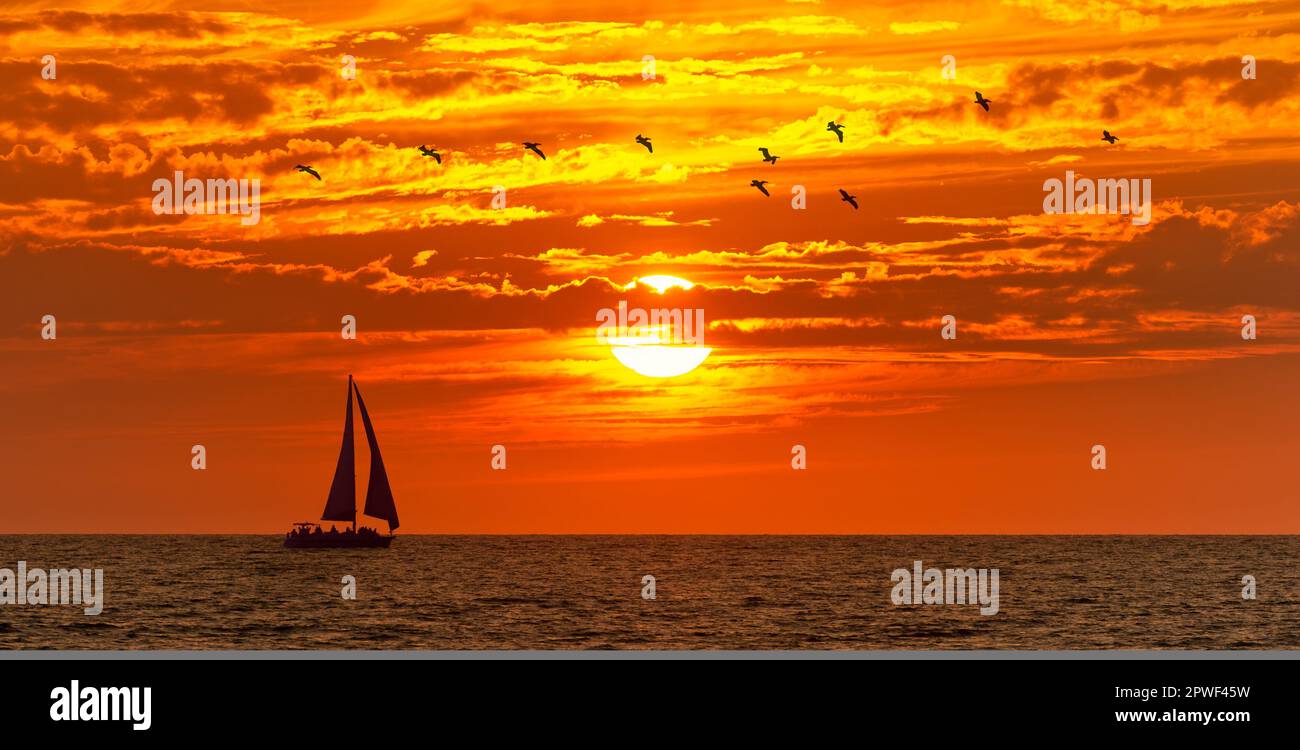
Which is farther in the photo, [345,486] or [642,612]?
[345,486]

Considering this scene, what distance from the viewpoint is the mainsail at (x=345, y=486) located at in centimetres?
15600

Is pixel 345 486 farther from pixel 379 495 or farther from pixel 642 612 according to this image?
pixel 642 612

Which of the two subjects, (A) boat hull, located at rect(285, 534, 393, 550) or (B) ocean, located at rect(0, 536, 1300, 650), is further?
(A) boat hull, located at rect(285, 534, 393, 550)

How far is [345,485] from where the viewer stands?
16050 cm

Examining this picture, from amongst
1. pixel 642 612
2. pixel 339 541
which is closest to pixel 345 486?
pixel 339 541

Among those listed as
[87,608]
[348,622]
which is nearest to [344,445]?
[87,608]

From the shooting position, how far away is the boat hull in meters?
178

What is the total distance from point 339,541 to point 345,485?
22474mm

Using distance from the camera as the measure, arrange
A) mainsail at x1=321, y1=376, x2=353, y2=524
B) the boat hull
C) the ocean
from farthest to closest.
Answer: the boat hull
mainsail at x1=321, y1=376, x2=353, y2=524
the ocean

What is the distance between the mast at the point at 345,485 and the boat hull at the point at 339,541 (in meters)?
12.3

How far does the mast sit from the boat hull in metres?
12.3
